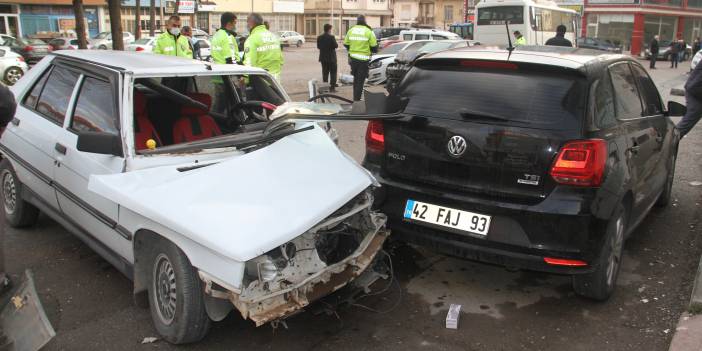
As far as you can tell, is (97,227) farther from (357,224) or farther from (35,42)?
(35,42)

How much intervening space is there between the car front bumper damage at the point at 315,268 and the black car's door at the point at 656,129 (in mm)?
2373

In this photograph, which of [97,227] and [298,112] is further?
[298,112]

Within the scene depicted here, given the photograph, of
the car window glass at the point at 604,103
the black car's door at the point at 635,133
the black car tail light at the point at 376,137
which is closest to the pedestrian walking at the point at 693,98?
the black car's door at the point at 635,133

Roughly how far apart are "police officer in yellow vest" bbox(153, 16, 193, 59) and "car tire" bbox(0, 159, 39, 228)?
17.6ft

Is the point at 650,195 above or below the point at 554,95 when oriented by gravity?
below

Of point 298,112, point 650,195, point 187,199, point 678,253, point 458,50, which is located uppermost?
Answer: point 458,50

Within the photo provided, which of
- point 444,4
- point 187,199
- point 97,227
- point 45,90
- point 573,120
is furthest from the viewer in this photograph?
point 444,4

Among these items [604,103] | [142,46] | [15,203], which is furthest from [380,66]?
[142,46]

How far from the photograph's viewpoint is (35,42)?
27141mm

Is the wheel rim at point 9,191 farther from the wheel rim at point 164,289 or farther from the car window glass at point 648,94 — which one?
the car window glass at point 648,94

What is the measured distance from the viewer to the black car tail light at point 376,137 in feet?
13.9

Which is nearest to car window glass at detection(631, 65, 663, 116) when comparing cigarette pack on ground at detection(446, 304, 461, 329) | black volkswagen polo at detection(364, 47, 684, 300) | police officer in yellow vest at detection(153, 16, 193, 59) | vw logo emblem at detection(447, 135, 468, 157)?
black volkswagen polo at detection(364, 47, 684, 300)

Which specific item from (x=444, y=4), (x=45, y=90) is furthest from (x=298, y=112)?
(x=444, y=4)

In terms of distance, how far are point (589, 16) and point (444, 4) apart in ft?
89.7
